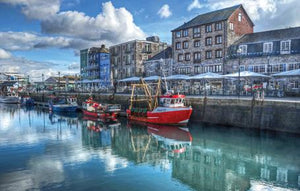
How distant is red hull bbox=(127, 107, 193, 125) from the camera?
32.4 metres

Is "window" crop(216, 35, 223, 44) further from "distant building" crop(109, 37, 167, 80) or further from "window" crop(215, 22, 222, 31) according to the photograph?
"distant building" crop(109, 37, 167, 80)

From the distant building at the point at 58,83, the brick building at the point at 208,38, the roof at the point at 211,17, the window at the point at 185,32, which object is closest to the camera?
the brick building at the point at 208,38

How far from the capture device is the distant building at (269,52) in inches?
1532

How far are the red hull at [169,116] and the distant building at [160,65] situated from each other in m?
21.4

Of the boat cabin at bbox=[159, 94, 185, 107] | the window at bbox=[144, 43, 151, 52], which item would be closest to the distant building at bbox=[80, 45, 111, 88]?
the window at bbox=[144, 43, 151, 52]

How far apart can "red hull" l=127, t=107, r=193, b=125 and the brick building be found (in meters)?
17.1

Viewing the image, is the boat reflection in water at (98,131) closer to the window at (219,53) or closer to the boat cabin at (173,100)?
the boat cabin at (173,100)

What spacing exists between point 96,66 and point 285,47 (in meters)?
54.4

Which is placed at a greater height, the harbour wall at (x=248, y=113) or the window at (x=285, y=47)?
the window at (x=285, y=47)

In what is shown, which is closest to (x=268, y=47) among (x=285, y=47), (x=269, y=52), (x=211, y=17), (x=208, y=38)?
(x=269, y=52)

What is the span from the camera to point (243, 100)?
30.1 meters

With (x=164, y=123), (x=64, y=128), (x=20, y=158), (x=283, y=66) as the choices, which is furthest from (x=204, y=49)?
(x=20, y=158)

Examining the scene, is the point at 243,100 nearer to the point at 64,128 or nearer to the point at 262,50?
the point at 262,50

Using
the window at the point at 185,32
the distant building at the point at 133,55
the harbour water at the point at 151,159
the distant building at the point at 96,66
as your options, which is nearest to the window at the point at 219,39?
the window at the point at 185,32
